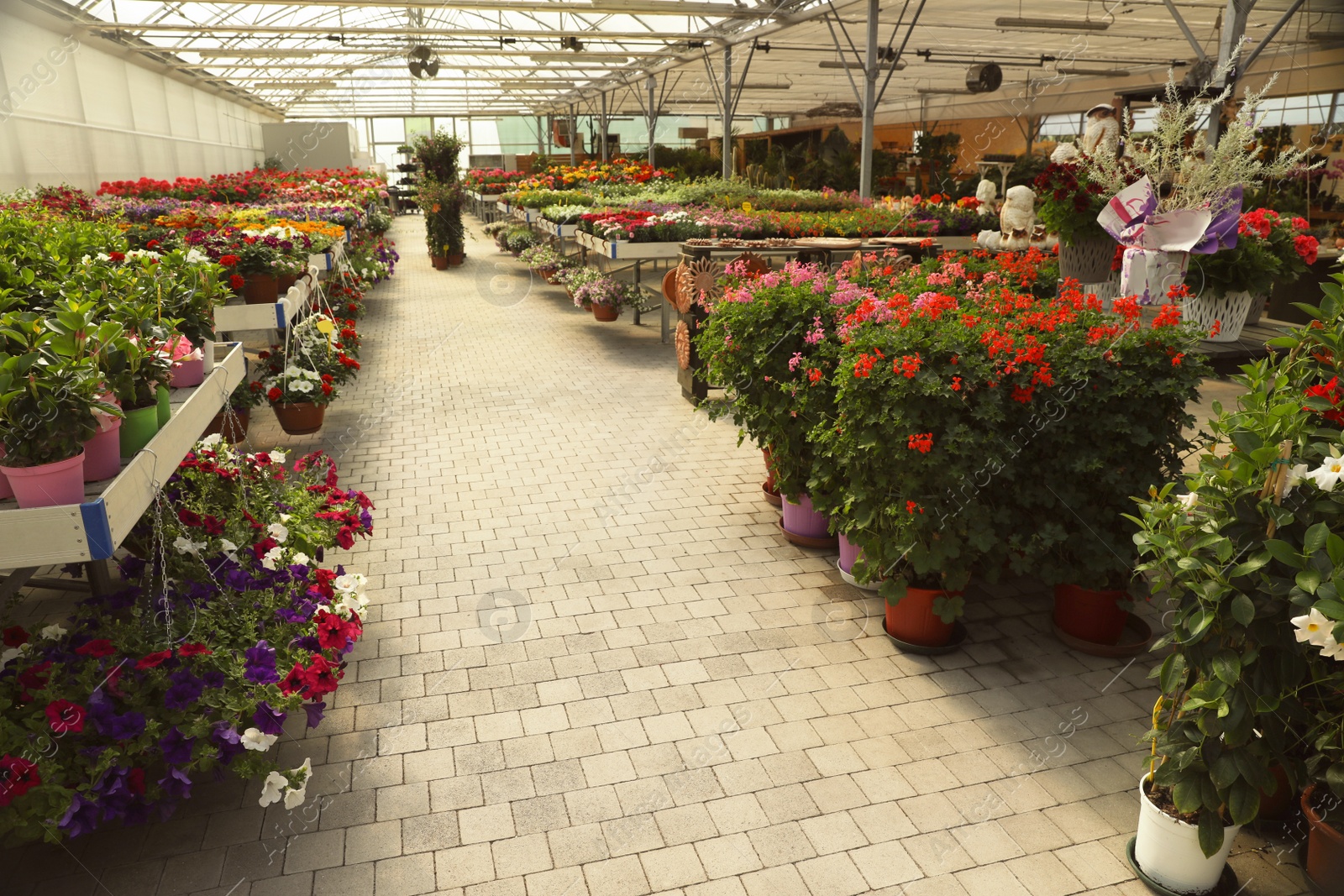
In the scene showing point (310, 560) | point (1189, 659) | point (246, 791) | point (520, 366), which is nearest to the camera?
point (1189, 659)

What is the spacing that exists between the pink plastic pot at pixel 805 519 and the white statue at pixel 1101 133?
2521mm

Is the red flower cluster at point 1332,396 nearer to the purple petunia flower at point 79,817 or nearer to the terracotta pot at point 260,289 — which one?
the purple petunia flower at point 79,817

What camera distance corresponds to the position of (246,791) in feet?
8.28

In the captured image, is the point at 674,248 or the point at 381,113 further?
the point at 381,113

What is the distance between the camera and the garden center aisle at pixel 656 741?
7.33 feet

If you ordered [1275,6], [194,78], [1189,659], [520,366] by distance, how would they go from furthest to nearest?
[194,78]
[1275,6]
[520,366]
[1189,659]

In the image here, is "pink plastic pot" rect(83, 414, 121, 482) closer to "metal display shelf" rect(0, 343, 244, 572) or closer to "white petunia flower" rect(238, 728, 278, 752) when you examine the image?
"metal display shelf" rect(0, 343, 244, 572)

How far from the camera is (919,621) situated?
321 cm

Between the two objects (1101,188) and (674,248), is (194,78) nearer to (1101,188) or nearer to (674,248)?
(674,248)

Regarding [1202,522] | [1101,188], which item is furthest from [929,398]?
[1101,188]

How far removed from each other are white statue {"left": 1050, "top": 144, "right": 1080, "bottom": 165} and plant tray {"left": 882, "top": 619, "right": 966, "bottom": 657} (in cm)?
324

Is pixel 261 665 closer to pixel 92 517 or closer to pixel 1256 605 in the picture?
pixel 92 517

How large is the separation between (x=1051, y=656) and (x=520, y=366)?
19.2ft

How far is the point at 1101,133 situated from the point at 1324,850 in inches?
164
